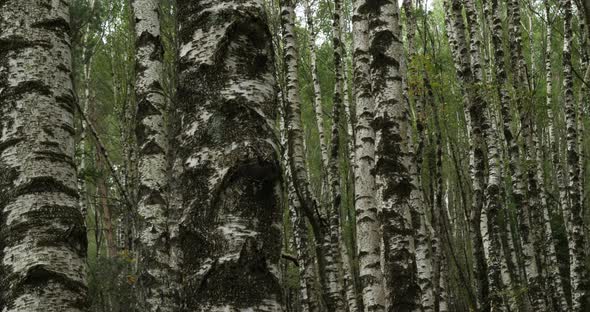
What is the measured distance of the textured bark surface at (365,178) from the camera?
20.0ft

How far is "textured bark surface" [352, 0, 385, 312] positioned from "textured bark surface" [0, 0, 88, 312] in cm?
383

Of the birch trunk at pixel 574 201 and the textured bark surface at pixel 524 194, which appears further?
the textured bark surface at pixel 524 194

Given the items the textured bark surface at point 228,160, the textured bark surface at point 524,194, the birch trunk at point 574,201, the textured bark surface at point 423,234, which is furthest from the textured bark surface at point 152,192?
the birch trunk at point 574,201

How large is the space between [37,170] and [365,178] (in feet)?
15.1

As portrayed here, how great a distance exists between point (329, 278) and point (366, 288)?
2.82 meters

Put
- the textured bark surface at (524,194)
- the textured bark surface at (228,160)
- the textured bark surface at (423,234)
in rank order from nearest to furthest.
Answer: the textured bark surface at (228,160) → the textured bark surface at (423,234) → the textured bark surface at (524,194)

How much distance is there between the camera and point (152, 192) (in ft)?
17.2

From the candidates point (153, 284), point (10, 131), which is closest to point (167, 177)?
point (153, 284)

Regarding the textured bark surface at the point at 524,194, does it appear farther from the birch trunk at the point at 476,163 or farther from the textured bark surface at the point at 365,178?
the textured bark surface at the point at 365,178

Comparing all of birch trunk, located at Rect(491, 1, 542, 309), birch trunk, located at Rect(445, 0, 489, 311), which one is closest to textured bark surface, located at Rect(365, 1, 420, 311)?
birch trunk, located at Rect(445, 0, 489, 311)

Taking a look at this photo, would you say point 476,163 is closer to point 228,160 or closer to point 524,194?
point 524,194

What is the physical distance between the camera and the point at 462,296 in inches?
766

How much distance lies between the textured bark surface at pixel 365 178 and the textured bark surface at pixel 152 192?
204 cm

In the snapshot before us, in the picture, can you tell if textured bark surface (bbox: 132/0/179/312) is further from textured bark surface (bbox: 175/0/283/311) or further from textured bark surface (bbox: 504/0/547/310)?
textured bark surface (bbox: 504/0/547/310)
